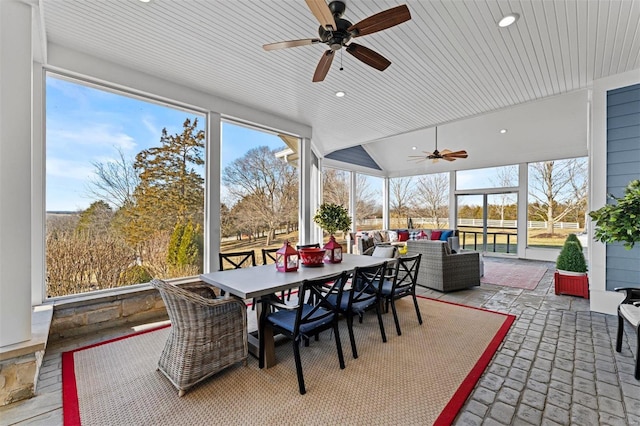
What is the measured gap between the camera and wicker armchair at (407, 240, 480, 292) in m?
4.68

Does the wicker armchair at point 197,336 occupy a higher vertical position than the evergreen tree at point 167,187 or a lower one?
lower

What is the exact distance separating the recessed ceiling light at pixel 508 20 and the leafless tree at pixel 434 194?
734 centimetres

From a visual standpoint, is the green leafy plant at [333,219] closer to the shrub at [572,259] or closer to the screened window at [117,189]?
the screened window at [117,189]

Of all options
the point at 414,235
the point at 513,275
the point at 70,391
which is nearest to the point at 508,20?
the point at 70,391

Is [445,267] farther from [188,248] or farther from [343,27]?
[188,248]

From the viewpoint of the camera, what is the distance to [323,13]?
2061mm

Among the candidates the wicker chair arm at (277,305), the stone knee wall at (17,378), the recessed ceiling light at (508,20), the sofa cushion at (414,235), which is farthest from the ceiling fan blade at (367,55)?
the sofa cushion at (414,235)

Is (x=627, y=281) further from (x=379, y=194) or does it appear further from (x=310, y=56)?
(x=379, y=194)

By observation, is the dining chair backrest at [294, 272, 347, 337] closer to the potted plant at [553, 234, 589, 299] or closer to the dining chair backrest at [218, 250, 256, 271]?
the dining chair backrest at [218, 250, 256, 271]

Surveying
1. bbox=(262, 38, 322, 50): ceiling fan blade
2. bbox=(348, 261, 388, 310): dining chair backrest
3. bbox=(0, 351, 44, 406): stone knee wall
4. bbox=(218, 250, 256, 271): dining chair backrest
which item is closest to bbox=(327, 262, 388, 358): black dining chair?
bbox=(348, 261, 388, 310): dining chair backrest

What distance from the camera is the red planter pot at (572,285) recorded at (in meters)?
4.37

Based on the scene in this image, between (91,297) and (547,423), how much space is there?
4341 millimetres

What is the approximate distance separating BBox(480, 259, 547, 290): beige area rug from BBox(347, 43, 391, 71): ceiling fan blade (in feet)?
Result: 15.4

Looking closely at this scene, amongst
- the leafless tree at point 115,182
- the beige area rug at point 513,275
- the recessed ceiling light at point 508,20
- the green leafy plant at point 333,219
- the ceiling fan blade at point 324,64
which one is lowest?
the beige area rug at point 513,275
